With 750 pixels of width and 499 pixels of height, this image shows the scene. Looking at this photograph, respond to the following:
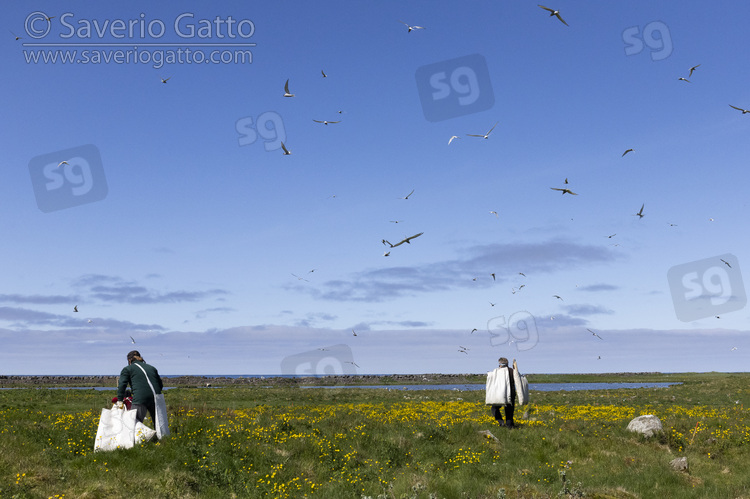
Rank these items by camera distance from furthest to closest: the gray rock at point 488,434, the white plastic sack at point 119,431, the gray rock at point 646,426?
the gray rock at point 646,426 → the gray rock at point 488,434 → the white plastic sack at point 119,431

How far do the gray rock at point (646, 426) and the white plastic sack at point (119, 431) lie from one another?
1510cm

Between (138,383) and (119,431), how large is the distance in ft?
3.65

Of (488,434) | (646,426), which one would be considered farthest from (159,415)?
(646,426)

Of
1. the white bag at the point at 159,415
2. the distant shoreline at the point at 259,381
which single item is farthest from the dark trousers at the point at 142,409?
the distant shoreline at the point at 259,381

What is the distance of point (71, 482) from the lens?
34.7 feet

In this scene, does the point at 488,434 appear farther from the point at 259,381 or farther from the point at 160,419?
the point at 259,381

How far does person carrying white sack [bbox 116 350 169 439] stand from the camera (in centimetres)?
1284

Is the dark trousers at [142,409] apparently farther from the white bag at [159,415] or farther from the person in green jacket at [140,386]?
the white bag at [159,415]

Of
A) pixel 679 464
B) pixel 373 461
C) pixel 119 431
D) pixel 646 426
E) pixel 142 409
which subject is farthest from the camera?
pixel 646 426

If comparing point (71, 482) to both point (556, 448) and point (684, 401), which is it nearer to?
point (556, 448)

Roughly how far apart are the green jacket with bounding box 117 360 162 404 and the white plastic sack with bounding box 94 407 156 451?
1.16 feet

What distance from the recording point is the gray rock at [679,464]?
48.0 feet

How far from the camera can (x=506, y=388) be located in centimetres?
1834

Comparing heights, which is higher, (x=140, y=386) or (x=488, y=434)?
(x=140, y=386)
